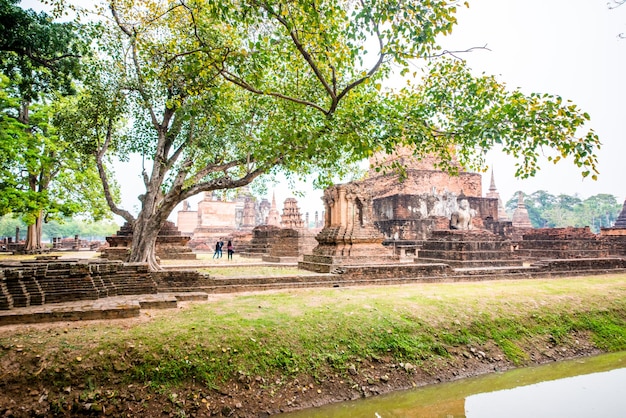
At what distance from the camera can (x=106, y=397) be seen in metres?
4.79

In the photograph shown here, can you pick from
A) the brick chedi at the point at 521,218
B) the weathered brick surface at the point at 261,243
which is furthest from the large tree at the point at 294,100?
the brick chedi at the point at 521,218

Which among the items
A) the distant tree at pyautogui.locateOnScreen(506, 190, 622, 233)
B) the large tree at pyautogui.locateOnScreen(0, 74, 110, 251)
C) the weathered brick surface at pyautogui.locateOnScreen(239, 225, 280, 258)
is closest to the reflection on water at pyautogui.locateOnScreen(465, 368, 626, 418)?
the large tree at pyautogui.locateOnScreen(0, 74, 110, 251)

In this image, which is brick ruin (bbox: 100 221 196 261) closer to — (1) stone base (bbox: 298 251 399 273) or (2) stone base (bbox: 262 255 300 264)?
(2) stone base (bbox: 262 255 300 264)

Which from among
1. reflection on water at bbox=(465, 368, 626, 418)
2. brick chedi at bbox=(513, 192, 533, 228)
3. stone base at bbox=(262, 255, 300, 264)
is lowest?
reflection on water at bbox=(465, 368, 626, 418)

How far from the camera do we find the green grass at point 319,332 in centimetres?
522

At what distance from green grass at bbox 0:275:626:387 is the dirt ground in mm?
124

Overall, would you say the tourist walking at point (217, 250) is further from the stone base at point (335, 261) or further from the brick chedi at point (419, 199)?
the brick chedi at point (419, 199)

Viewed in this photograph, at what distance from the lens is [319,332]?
653 centimetres

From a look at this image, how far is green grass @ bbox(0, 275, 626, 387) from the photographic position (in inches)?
205

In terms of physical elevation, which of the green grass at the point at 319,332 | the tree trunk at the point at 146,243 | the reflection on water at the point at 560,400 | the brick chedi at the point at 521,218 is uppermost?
the brick chedi at the point at 521,218

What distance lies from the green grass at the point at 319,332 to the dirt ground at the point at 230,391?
124mm

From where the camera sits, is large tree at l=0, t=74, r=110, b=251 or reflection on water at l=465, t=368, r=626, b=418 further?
large tree at l=0, t=74, r=110, b=251

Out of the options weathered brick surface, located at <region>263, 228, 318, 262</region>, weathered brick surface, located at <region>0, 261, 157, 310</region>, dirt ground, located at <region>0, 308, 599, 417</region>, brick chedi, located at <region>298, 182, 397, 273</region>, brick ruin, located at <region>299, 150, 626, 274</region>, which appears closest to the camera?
dirt ground, located at <region>0, 308, 599, 417</region>

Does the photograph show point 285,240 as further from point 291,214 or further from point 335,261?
point 291,214
